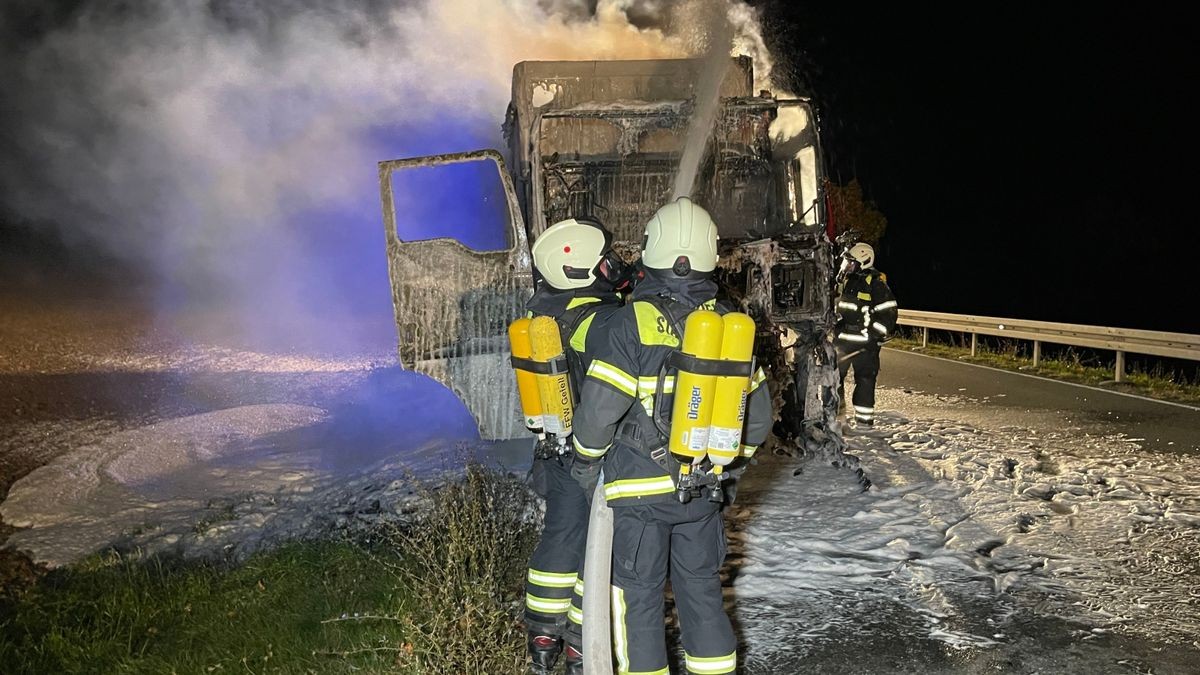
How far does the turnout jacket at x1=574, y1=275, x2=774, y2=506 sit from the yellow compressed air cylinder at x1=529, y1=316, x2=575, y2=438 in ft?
1.24

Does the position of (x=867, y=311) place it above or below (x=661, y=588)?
above

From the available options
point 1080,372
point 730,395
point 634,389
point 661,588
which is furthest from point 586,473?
point 1080,372

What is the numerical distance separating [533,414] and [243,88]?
45.8 ft

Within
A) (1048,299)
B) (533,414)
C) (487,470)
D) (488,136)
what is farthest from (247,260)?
(1048,299)

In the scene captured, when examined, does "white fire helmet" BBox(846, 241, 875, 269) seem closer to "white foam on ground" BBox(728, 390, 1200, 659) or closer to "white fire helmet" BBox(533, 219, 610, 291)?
"white foam on ground" BBox(728, 390, 1200, 659)

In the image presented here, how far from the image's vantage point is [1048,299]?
4812 cm

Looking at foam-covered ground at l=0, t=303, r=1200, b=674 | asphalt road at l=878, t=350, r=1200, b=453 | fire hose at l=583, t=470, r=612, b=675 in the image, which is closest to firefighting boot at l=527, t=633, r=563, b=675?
fire hose at l=583, t=470, r=612, b=675

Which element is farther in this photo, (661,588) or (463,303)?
(463,303)

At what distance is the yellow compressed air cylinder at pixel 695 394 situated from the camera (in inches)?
121

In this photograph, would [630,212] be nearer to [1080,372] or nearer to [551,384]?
[551,384]

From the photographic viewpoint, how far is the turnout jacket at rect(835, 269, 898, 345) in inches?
335

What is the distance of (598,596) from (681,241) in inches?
52.1

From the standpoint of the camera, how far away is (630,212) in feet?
25.4

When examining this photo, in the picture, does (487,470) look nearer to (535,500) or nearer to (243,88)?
(535,500)
